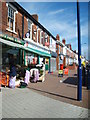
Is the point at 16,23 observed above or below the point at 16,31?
above

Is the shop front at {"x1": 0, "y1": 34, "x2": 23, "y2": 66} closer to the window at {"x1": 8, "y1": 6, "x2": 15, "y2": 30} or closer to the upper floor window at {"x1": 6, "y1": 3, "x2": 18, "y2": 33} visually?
the upper floor window at {"x1": 6, "y1": 3, "x2": 18, "y2": 33}

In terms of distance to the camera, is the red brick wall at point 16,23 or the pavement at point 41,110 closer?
the pavement at point 41,110

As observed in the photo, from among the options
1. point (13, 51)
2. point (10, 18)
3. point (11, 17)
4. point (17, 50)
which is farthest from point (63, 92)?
point (11, 17)

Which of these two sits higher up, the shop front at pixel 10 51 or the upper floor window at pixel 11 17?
the upper floor window at pixel 11 17

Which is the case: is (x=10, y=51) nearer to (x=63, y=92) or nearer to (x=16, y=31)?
(x=16, y=31)

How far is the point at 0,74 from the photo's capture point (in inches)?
298

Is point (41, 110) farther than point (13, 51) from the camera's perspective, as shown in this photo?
No

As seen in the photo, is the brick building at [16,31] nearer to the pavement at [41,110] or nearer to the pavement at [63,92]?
the pavement at [63,92]

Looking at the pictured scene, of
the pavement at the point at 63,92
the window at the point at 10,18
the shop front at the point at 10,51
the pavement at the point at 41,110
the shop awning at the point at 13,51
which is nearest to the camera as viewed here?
the pavement at the point at 41,110

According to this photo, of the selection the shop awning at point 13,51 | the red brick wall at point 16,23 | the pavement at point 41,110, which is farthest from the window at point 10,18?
the pavement at point 41,110

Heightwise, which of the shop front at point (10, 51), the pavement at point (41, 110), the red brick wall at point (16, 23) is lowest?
the pavement at point (41, 110)

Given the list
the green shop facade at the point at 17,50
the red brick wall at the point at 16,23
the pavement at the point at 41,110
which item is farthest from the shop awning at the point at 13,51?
the pavement at the point at 41,110

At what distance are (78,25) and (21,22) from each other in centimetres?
795

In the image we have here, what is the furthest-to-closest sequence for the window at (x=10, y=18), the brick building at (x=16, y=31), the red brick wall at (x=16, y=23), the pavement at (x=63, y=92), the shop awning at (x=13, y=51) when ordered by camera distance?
the window at (x=10, y=18) → the shop awning at (x=13, y=51) → the red brick wall at (x=16, y=23) → the brick building at (x=16, y=31) → the pavement at (x=63, y=92)
